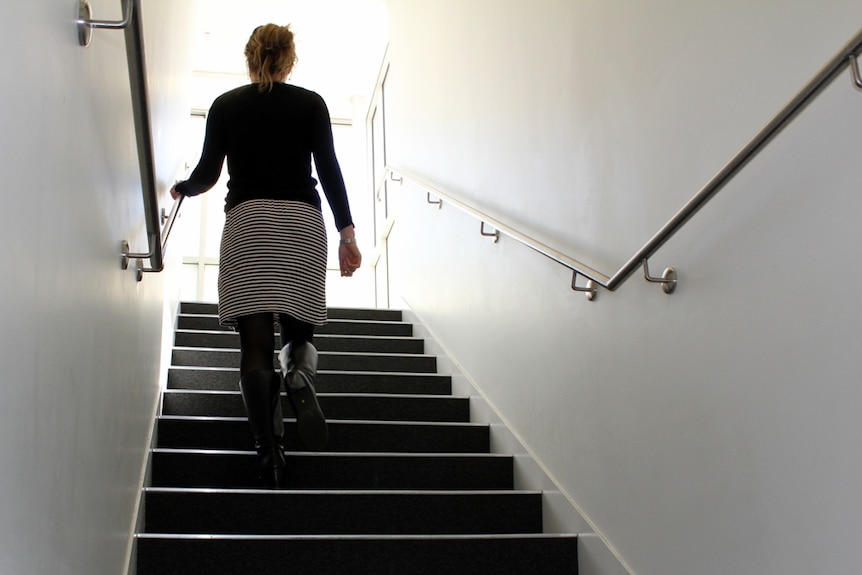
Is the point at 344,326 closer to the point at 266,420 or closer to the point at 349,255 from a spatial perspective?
the point at 349,255

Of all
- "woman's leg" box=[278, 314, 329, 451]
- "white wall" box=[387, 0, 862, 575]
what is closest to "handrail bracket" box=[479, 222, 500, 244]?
"white wall" box=[387, 0, 862, 575]

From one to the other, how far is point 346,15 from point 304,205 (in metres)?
5.96

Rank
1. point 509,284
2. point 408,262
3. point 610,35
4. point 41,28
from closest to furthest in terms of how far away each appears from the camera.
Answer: point 41,28
point 610,35
point 509,284
point 408,262

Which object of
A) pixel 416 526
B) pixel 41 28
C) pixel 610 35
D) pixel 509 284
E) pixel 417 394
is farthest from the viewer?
pixel 417 394

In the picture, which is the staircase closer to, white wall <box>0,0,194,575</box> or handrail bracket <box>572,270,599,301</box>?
white wall <box>0,0,194,575</box>

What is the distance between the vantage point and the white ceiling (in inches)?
334

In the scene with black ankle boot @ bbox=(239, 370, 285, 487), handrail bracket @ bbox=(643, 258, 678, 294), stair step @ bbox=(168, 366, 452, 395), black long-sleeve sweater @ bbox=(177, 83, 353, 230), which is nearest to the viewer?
handrail bracket @ bbox=(643, 258, 678, 294)

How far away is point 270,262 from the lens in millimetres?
3004

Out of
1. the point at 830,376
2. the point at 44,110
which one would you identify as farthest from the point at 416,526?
the point at 44,110

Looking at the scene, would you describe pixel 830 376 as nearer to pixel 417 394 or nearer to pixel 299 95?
pixel 299 95

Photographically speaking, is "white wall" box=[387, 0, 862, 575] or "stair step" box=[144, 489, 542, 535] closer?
"white wall" box=[387, 0, 862, 575]

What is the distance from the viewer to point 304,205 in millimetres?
3113

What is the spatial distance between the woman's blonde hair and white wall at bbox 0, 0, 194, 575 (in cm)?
87

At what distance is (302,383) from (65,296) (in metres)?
1.53
